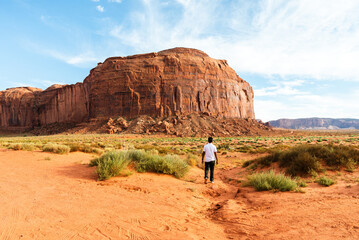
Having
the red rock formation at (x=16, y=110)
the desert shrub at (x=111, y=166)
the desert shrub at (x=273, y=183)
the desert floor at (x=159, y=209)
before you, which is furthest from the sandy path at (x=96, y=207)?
the red rock formation at (x=16, y=110)

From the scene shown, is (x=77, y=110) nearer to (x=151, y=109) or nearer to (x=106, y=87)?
(x=106, y=87)

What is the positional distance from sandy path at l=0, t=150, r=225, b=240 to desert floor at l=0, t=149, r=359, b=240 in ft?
0.06

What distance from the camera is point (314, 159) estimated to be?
8625mm

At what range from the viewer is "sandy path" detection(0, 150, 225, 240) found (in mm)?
3574

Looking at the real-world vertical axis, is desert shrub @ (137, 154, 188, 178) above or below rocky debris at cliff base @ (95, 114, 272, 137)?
below

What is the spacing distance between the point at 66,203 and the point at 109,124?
4279 centimetres

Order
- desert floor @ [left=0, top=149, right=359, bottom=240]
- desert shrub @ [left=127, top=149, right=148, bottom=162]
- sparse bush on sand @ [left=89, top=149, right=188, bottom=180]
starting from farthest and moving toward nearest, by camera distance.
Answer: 1. desert shrub @ [left=127, top=149, right=148, bottom=162]
2. sparse bush on sand @ [left=89, top=149, right=188, bottom=180]
3. desert floor @ [left=0, top=149, right=359, bottom=240]

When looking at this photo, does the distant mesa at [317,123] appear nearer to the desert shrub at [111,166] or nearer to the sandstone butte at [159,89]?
the sandstone butte at [159,89]

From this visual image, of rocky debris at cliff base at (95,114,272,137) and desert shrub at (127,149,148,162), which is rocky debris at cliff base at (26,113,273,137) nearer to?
rocky debris at cliff base at (95,114,272,137)

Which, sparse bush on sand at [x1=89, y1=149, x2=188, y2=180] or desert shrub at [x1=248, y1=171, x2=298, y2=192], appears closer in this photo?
desert shrub at [x1=248, y1=171, x2=298, y2=192]

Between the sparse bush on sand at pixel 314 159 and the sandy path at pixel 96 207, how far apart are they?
4.80m

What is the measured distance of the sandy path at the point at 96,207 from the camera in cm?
357

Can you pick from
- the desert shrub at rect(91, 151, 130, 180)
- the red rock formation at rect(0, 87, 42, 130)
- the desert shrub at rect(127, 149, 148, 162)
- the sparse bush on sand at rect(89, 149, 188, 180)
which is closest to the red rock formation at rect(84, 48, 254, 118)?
the red rock formation at rect(0, 87, 42, 130)

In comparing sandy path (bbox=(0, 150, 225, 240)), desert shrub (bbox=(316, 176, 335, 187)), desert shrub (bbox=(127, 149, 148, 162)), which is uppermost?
desert shrub (bbox=(127, 149, 148, 162))
